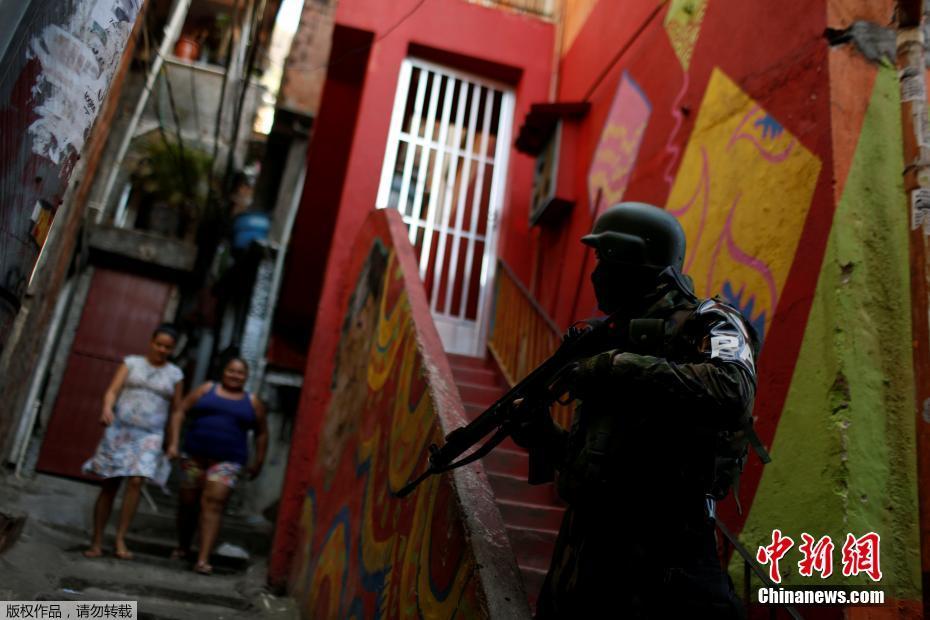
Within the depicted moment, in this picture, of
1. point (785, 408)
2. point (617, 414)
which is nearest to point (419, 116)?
point (785, 408)

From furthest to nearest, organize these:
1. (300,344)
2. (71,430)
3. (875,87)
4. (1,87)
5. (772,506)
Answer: (300,344) < (71,430) < (875,87) < (772,506) < (1,87)

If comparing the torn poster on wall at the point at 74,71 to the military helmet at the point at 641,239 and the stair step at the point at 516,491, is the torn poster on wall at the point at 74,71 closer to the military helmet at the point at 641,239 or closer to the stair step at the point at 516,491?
the military helmet at the point at 641,239

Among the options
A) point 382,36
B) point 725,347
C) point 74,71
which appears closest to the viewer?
point 74,71

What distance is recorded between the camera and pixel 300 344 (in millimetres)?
10555

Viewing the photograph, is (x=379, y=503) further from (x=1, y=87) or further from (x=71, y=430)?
(x=71, y=430)

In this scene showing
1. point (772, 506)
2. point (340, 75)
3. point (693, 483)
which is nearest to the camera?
point (693, 483)

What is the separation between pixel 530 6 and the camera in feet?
27.6

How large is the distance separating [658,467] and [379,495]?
7.09 ft

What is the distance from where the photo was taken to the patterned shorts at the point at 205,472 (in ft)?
17.3

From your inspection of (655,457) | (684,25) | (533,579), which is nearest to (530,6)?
(684,25)

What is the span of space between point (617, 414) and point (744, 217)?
7.04 ft

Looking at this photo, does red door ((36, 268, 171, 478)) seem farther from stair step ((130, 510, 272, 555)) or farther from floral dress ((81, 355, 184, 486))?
floral dress ((81, 355, 184, 486))

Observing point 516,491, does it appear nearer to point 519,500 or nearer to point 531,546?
point 519,500

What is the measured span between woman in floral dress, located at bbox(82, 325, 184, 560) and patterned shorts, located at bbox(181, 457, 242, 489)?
211 mm
